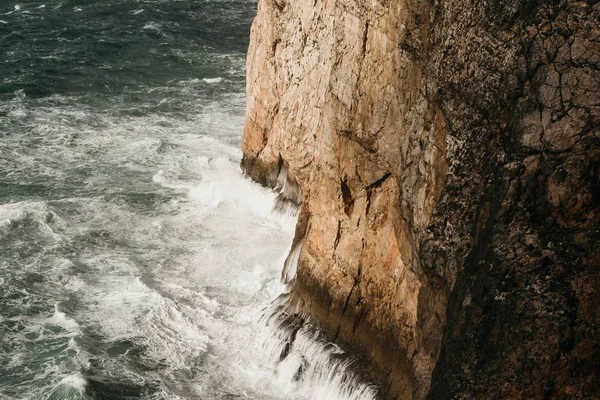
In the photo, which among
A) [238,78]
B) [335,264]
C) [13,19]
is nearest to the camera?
[335,264]

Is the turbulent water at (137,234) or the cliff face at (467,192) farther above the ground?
the cliff face at (467,192)

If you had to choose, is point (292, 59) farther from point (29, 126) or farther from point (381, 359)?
point (29, 126)

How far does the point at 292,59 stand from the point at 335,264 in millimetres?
8049

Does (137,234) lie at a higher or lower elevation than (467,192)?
lower

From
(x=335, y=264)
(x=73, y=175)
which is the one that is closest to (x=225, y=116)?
(x=73, y=175)

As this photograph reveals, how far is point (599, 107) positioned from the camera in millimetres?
13016

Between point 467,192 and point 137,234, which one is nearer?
point 467,192

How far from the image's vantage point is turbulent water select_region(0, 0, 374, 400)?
77.2 ft

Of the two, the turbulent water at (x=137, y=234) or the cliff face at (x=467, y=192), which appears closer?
the cliff face at (x=467, y=192)

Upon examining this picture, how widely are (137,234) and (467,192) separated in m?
18.8

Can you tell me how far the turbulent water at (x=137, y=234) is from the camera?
2353 cm

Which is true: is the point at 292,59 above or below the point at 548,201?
below

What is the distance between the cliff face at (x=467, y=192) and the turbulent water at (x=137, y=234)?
3025mm

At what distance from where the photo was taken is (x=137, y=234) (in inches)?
1236
